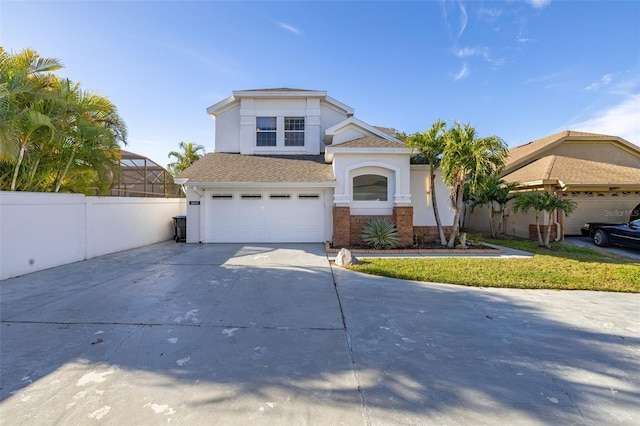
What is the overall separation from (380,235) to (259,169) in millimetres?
6305

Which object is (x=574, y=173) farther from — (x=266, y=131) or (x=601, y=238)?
(x=266, y=131)

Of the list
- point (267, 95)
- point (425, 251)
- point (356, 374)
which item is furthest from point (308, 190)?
point (356, 374)

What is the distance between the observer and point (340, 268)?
26.0 feet

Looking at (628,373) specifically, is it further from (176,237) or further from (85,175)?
(176,237)

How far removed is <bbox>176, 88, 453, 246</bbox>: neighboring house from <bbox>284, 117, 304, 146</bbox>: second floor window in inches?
27.9

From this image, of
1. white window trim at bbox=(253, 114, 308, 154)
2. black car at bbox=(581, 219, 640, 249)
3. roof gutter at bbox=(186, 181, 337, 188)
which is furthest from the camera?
white window trim at bbox=(253, 114, 308, 154)

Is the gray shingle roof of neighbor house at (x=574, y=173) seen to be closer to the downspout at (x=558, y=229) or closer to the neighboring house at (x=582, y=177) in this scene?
the neighboring house at (x=582, y=177)

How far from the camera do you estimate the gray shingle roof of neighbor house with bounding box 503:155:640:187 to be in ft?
41.6

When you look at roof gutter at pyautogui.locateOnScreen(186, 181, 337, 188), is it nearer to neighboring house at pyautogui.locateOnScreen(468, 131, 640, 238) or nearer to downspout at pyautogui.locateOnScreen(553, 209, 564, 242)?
neighboring house at pyautogui.locateOnScreen(468, 131, 640, 238)

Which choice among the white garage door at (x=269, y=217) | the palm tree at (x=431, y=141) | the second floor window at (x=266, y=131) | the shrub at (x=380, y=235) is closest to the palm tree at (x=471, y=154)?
the palm tree at (x=431, y=141)

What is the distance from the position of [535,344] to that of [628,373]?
0.85m

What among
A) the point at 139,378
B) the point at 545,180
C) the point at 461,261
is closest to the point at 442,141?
the point at 461,261

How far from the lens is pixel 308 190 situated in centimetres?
1223

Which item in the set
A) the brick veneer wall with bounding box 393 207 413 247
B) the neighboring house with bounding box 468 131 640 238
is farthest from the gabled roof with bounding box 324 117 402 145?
the neighboring house with bounding box 468 131 640 238
